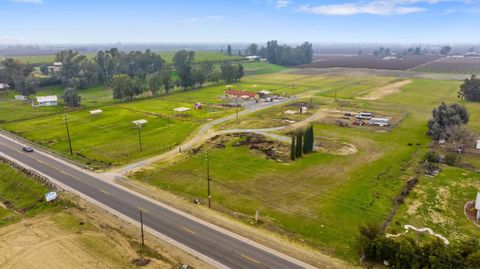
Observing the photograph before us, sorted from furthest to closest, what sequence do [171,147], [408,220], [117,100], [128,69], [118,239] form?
[128,69]
[117,100]
[171,147]
[408,220]
[118,239]

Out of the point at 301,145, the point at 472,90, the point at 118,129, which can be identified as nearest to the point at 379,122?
the point at 301,145

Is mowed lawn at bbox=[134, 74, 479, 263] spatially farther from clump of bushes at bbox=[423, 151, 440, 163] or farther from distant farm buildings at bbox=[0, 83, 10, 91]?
distant farm buildings at bbox=[0, 83, 10, 91]

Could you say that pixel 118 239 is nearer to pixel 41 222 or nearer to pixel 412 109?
pixel 41 222

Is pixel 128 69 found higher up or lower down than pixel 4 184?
higher up

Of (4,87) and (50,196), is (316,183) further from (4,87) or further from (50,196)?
(4,87)

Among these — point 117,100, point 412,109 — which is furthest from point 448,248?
point 117,100
